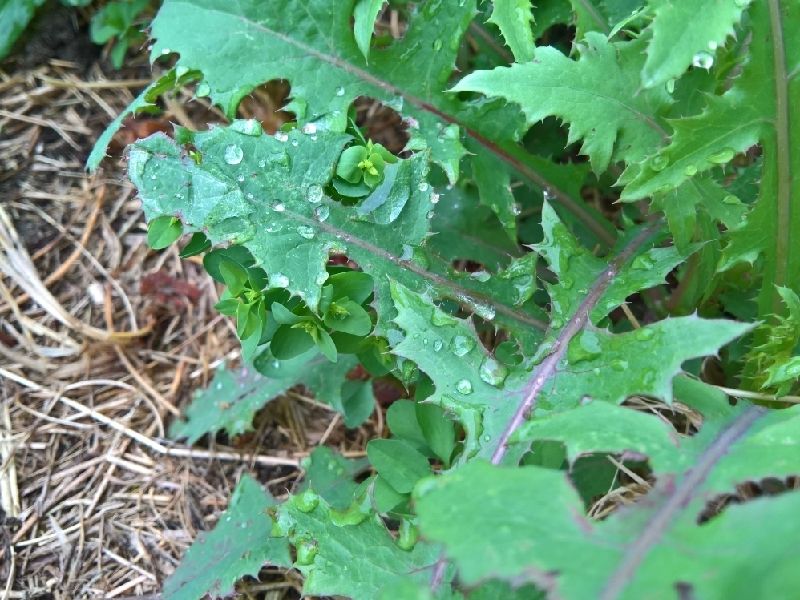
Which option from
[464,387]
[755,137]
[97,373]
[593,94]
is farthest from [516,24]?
[97,373]

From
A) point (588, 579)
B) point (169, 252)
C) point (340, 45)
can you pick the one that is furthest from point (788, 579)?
point (169, 252)

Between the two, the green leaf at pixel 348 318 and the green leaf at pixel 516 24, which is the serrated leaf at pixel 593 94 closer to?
the green leaf at pixel 516 24

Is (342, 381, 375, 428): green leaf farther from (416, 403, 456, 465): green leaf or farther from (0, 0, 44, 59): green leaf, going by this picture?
(0, 0, 44, 59): green leaf

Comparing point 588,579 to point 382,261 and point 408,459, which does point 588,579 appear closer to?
point 408,459

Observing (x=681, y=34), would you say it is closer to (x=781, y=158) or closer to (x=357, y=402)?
(x=781, y=158)

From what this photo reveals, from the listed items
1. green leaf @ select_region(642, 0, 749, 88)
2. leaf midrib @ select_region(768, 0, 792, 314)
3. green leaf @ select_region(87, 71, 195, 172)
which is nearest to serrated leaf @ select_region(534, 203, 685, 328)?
leaf midrib @ select_region(768, 0, 792, 314)

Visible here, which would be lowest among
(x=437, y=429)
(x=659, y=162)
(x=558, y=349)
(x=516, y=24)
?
(x=437, y=429)

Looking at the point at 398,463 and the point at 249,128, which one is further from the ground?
the point at 249,128
